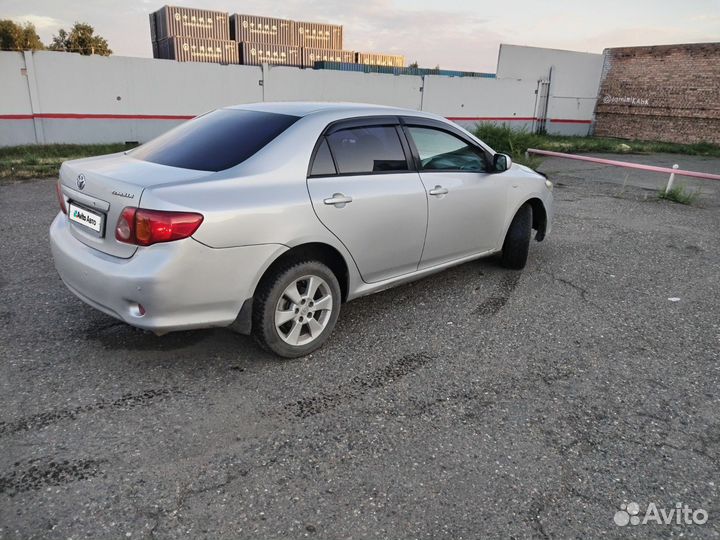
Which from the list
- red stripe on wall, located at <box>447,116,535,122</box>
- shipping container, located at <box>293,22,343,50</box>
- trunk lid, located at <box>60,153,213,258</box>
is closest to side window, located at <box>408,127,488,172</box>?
trunk lid, located at <box>60,153,213,258</box>

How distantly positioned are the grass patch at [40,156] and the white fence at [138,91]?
89 cm

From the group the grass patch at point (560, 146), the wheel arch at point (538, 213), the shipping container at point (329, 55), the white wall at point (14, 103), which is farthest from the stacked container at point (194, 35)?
the wheel arch at point (538, 213)

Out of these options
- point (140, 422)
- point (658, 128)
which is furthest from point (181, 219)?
point (658, 128)

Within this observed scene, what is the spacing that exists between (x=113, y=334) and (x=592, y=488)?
3.18 metres

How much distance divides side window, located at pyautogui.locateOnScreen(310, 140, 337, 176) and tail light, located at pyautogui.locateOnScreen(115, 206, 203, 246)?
0.90m

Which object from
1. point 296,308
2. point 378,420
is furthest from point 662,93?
point 378,420

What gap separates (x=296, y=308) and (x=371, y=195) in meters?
0.94

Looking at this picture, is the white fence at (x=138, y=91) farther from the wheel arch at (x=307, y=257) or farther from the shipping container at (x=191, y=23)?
the shipping container at (x=191, y=23)

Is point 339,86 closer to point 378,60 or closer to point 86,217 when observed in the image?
point 86,217

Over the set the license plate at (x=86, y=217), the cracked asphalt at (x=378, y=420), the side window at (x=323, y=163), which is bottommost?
the cracked asphalt at (x=378, y=420)

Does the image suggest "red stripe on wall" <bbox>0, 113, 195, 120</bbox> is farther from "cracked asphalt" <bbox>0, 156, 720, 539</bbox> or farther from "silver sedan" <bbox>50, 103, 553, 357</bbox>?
"silver sedan" <bbox>50, 103, 553, 357</bbox>

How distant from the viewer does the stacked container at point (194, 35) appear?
207ft

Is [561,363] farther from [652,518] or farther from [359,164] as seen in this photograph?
[359,164]

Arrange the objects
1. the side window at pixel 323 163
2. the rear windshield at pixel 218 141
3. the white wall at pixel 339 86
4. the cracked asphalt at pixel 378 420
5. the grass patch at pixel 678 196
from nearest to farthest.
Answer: the cracked asphalt at pixel 378 420 → the rear windshield at pixel 218 141 → the side window at pixel 323 163 → the grass patch at pixel 678 196 → the white wall at pixel 339 86
